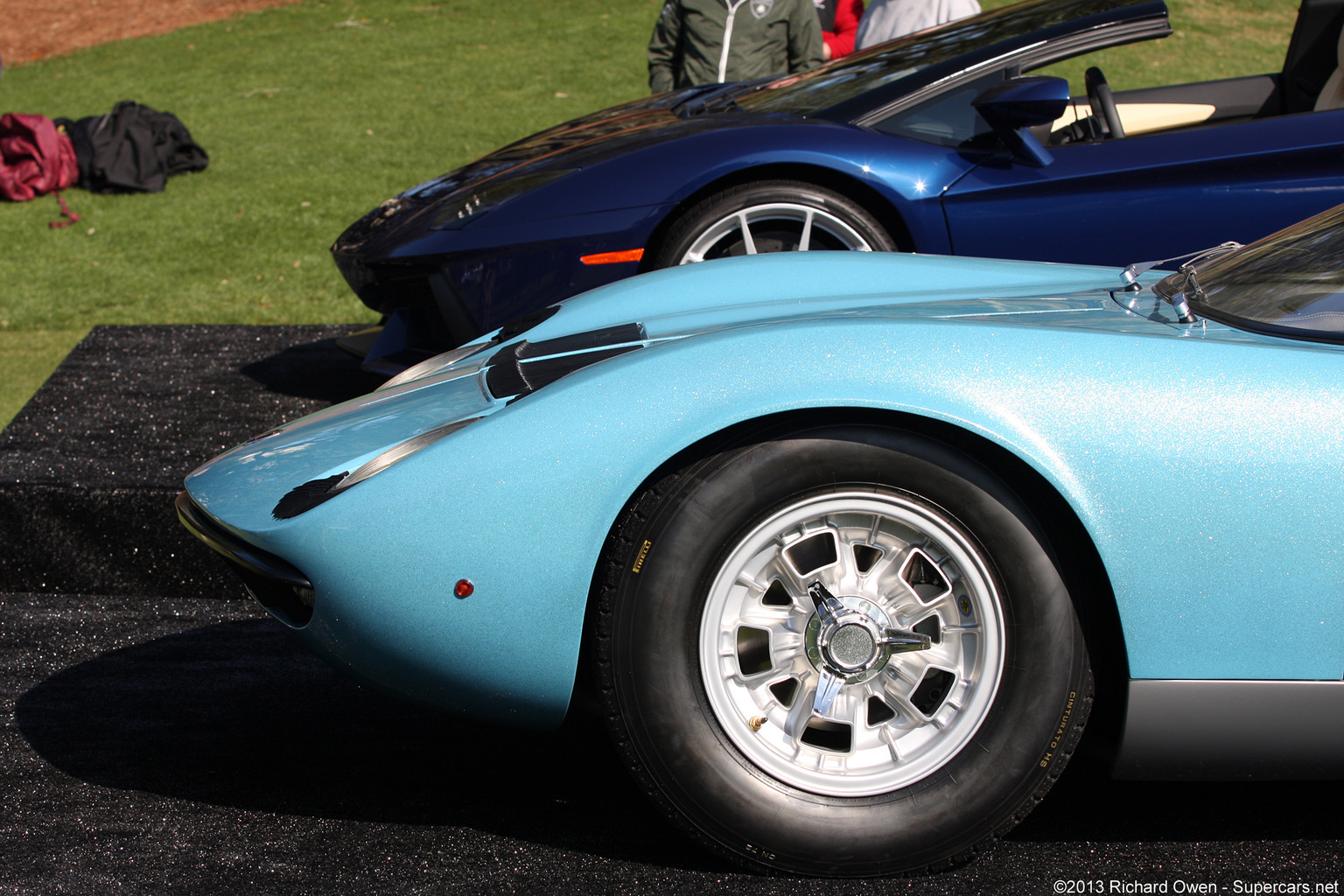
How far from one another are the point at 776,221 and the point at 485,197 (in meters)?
0.97

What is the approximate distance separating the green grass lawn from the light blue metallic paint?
3485 mm

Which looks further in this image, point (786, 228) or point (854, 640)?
point (786, 228)

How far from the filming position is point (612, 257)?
3615 mm

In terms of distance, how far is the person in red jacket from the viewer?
6.90 metres

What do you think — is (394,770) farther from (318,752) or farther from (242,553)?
(242,553)

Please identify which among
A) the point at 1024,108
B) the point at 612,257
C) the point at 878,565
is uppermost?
the point at 1024,108

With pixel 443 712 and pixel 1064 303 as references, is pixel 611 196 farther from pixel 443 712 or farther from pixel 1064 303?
pixel 443 712

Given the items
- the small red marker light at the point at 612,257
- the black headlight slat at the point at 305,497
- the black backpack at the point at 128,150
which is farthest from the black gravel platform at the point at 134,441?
the black backpack at the point at 128,150

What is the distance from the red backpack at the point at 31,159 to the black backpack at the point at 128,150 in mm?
150

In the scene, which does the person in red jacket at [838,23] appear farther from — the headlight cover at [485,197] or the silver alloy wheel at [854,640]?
the silver alloy wheel at [854,640]

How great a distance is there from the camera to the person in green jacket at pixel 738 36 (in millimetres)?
5688

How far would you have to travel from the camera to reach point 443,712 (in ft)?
6.33

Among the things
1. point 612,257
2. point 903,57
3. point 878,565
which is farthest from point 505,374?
point 903,57

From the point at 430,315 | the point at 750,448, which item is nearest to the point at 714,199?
the point at 430,315
